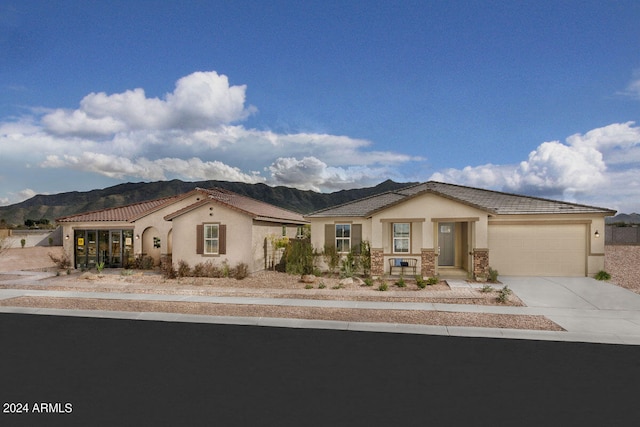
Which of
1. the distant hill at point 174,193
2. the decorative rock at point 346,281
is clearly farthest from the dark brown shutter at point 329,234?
the distant hill at point 174,193

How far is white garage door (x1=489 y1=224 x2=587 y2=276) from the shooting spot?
18.4m

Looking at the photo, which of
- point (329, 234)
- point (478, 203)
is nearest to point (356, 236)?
point (329, 234)

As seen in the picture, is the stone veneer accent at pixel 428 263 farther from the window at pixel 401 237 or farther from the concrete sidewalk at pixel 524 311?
the concrete sidewalk at pixel 524 311

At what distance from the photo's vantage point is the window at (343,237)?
20547mm

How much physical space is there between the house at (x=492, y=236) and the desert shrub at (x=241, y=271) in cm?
601

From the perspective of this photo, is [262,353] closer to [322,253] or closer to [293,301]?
[293,301]

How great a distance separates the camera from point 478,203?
20.4 meters

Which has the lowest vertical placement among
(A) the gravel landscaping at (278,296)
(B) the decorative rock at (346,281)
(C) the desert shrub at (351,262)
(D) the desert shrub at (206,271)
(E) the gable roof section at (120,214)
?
(A) the gravel landscaping at (278,296)

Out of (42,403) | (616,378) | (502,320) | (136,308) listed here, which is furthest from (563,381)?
(136,308)

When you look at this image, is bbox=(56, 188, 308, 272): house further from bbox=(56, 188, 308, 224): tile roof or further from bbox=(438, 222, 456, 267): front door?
bbox=(438, 222, 456, 267): front door

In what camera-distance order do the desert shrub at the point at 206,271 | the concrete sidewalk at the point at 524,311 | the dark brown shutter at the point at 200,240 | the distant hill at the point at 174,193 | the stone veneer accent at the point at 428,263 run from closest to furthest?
the concrete sidewalk at the point at 524,311
the stone veneer accent at the point at 428,263
the desert shrub at the point at 206,271
the dark brown shutter at the point at 200,240
the distant hill at the point at 174,193

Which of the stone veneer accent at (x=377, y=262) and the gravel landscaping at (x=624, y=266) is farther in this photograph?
the stone veneer accent at (x=377, y=262)

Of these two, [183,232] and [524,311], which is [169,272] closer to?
[183,232]

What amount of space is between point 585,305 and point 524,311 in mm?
2556
